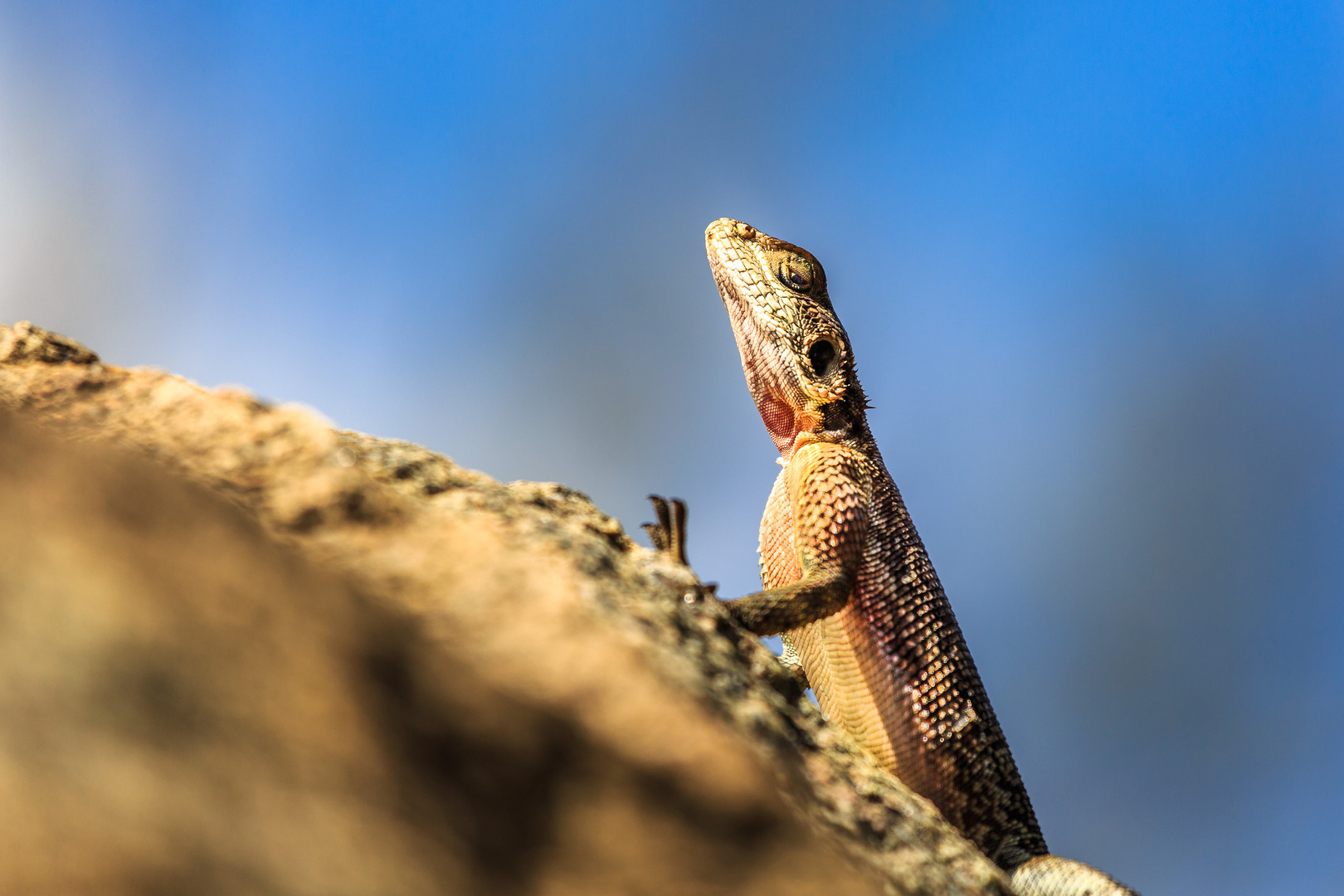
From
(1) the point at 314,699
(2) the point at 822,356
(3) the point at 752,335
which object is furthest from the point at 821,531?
(1) the point at 314,699

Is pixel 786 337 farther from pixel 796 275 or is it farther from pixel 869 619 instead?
pixel 869 619

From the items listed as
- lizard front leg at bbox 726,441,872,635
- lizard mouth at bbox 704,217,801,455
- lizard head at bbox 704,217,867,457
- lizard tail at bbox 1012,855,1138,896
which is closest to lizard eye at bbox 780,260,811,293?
lizard head at bbox 704,217,867,457

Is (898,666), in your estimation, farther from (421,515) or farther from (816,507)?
(421,515)

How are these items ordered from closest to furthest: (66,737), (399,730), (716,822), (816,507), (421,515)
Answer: (66,737)
(399,730)
(716,822)
(421,515)
(816,507)

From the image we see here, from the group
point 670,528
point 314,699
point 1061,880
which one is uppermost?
point 670,528

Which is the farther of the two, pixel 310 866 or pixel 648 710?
pixel 648 710

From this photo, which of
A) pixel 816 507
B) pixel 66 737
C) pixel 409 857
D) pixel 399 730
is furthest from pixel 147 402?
pixel 816 507
